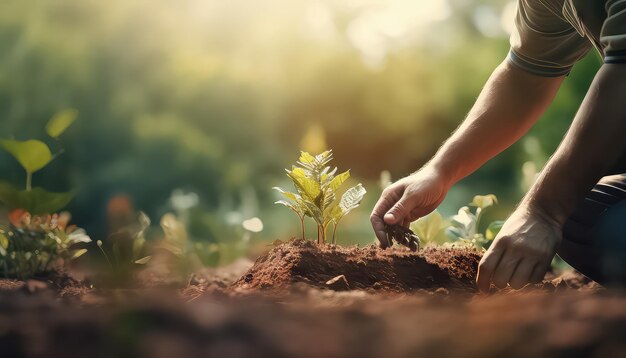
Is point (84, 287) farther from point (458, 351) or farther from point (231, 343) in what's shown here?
point (458, 351)

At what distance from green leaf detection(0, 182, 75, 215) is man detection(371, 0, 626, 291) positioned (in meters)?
1.19

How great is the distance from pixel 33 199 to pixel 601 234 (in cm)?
195

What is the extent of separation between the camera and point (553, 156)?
1523 mm

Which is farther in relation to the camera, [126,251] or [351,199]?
[126,251]

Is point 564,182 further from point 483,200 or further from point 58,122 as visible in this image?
point 58,122

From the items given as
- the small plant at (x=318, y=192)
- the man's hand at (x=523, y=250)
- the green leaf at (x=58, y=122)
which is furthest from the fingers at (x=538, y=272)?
the green leaf at (x=58, y=122)

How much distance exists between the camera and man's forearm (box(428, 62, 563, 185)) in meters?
2.09

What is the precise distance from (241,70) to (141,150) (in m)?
1.13

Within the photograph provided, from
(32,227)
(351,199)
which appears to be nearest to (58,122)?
(32,227)

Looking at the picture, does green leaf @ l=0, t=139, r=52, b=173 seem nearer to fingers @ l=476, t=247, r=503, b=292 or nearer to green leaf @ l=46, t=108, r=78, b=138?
green leaf @ l=46, t=108, r=78, b=138

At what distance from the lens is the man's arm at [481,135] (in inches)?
81.2

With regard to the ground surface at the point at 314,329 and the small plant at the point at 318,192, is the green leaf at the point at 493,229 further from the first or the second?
the ground surface at the point at 314,329

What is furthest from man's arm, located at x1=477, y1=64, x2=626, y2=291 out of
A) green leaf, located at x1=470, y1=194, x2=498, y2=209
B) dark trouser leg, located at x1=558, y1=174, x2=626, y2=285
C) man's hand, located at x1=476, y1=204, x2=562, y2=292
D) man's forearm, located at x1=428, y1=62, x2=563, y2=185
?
green leaf, located at x1=470, y1=194, x2=498, y2=209

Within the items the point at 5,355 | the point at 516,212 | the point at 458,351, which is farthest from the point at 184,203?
the point at 458,351
